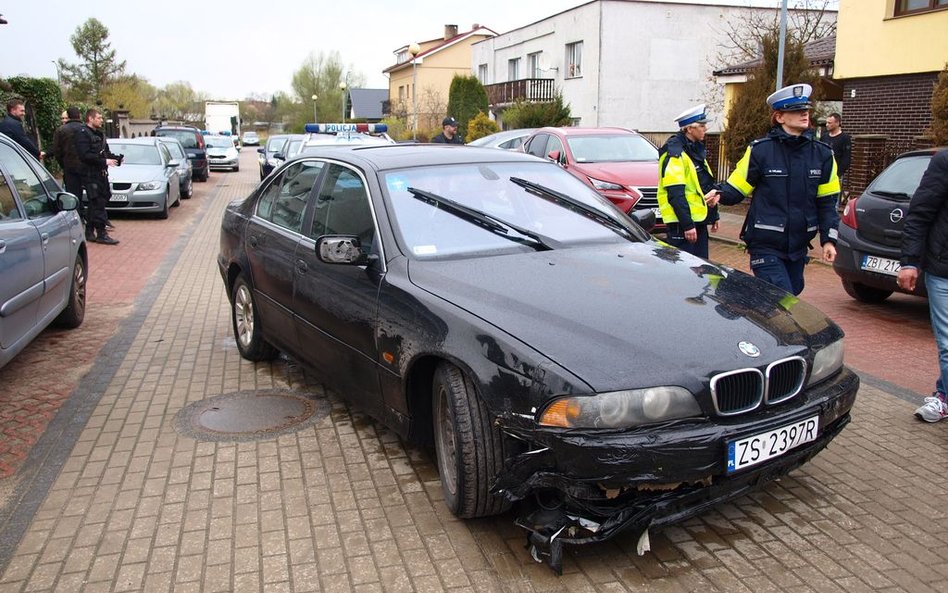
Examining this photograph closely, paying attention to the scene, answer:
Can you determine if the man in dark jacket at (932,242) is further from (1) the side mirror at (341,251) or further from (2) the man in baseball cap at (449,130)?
(2) the man in baseball cap at (449,130)

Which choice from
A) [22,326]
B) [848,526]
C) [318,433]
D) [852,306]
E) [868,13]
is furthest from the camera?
[868,13]

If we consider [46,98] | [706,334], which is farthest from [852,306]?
[46,98]

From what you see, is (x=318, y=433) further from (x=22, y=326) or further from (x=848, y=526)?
(x=848, y=526)

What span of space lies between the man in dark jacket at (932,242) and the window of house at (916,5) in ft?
44.0

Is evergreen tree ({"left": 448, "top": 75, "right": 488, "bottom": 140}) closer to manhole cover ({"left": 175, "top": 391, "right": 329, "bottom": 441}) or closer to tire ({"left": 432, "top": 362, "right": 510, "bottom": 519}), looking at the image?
manhole cover ({"left": 175, "top": 391, "right": 329, "bottom": 441})

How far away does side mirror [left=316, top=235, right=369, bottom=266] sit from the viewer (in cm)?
418

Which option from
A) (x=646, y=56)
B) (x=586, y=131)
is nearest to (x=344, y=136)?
(x=586, y=131)

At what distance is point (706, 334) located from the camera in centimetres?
336

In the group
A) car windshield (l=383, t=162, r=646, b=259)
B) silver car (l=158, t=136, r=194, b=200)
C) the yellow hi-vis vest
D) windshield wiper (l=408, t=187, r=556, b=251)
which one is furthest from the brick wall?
silver car (l=158, t=136, r=194, b=200)

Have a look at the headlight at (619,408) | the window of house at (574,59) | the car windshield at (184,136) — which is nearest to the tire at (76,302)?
the headlight at (619,408)

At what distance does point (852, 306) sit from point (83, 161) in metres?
11.0

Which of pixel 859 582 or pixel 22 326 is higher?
pixel 22 326

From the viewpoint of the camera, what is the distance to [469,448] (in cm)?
339

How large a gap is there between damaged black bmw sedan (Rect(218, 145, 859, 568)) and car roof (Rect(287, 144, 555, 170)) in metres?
0.02
